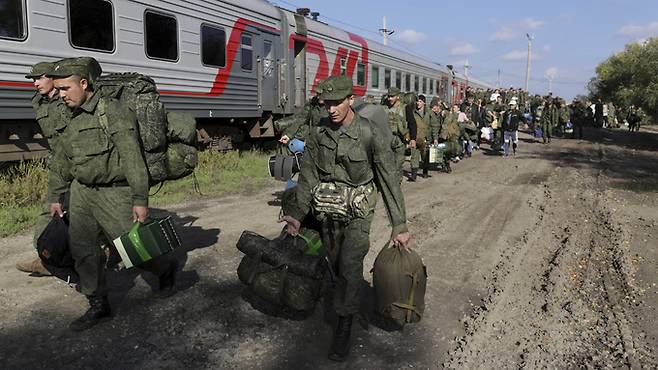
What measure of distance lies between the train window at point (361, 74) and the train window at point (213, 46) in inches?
261

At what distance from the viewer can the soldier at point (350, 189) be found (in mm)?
3273

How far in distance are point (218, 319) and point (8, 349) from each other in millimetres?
1362

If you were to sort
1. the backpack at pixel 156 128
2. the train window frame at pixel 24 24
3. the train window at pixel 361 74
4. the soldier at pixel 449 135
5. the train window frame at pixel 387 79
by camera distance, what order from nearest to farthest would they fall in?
1. the backpack at pixel 156 128
2. the train window frame at pixel 24 24
3. the soldier at pixel 449 135
4. the train window at pixel 361 74
5. the train window frame at pixel 387 79

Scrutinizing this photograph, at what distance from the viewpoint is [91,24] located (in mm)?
7738

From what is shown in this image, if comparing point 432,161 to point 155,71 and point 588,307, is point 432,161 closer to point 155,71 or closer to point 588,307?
point 155,71

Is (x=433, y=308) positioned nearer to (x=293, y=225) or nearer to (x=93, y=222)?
(x=293, y=225)

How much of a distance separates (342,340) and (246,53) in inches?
360

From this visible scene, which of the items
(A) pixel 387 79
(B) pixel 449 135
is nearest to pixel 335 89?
(B) pixel 449 135

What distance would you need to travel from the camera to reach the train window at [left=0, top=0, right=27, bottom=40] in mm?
6590

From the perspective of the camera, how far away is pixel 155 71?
888 centimetres

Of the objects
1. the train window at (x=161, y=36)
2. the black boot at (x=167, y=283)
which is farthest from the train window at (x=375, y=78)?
the black boot at (x=167, y=283)

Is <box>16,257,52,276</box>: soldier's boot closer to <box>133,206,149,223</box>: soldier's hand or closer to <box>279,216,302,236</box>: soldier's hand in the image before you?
<box>133,206,149,223</box>: soldier's hand

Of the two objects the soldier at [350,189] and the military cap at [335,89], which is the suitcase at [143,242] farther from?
the military cap at [335,89]

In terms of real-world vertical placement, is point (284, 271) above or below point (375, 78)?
below
